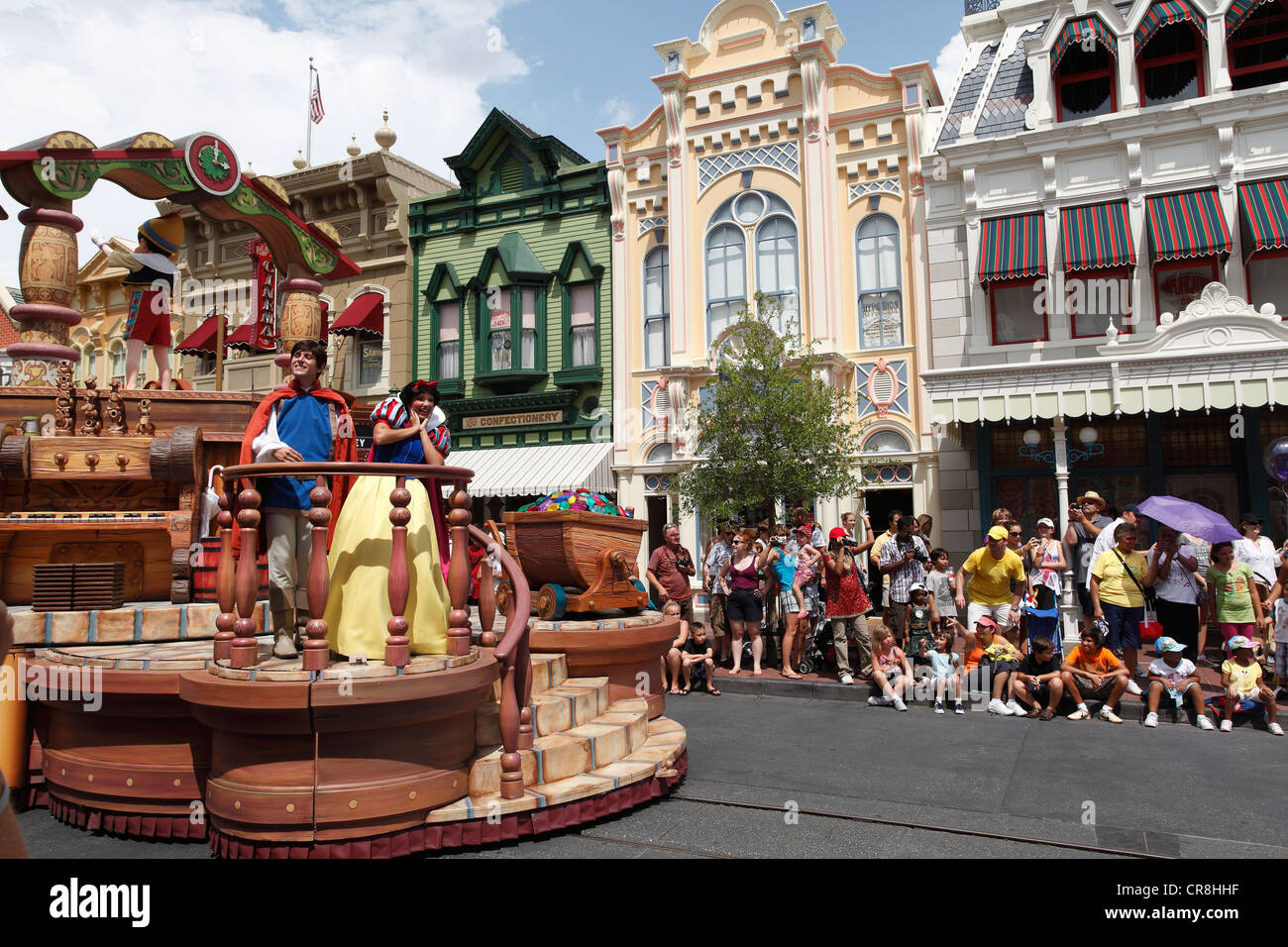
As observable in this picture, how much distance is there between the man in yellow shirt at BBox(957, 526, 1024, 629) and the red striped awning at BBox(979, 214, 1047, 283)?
23.0ft

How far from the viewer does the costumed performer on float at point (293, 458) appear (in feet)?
15.3

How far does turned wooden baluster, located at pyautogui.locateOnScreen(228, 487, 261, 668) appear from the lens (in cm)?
409

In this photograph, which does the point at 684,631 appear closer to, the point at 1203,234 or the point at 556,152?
the point at 1203,234

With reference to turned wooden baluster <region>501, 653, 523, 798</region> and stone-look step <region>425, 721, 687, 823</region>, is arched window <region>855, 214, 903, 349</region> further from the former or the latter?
turned wooden baluster <region>501, 653, 523, 798</region>

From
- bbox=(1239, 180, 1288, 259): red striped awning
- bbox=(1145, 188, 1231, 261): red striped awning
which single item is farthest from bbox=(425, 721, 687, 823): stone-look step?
bbox=(1239, 180, 1288, 259): red striped awning

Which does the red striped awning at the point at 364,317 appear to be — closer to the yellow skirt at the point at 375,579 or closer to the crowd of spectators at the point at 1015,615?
the crowd of spectators at the point at 1015,615

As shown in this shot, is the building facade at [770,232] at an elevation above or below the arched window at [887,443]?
above

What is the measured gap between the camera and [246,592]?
4121mm

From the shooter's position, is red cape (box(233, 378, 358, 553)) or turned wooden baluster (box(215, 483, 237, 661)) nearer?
turned wooden baluster (box(215, 483, 237, 661))

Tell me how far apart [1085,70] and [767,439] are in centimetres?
866

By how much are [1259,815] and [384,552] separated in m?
5.25

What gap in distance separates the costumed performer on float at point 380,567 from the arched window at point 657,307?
13830 mm

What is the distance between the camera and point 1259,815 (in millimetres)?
5168

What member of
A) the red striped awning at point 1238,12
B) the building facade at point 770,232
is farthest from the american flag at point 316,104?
the red striped awning at point 1238,12
